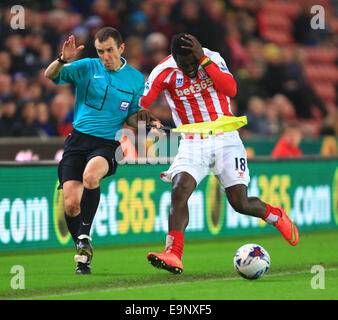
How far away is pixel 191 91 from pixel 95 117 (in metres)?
1.04

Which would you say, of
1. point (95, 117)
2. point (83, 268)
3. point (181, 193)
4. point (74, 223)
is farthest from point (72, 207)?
point (181, 193)

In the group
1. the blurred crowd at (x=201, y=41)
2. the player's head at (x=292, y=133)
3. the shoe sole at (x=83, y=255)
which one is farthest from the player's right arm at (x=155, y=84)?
the player's head at (x=292, y=133)

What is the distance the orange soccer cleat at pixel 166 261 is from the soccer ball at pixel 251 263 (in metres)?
0.54

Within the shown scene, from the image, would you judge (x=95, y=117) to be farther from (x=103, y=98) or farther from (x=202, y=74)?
(x=202, y=74)

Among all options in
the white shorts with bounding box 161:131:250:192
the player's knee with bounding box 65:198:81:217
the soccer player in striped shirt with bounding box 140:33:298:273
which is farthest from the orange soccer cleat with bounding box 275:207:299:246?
the player's knee with bounding box 65:198:81:217

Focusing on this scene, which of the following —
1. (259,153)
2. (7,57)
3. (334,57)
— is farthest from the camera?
(334,57)

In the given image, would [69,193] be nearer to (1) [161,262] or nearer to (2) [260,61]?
(1) [161,262]

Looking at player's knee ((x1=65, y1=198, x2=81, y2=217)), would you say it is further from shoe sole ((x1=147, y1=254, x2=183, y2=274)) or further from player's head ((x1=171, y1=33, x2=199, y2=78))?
player's head ((x1=171, y1=33, x2=199, y2=78))

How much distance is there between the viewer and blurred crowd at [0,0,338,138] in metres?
13.9

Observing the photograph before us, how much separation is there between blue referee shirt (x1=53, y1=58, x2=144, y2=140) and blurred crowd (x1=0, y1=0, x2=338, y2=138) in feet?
15.2
